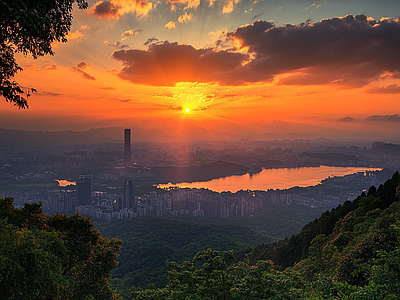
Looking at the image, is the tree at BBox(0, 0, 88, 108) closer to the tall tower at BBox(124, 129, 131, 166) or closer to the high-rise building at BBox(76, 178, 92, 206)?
the high-rise building at BBox(76, 178, 92, 206)

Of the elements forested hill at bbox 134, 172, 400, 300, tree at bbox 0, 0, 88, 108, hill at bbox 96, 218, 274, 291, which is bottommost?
hill at bbox 96, 218, 274, 291

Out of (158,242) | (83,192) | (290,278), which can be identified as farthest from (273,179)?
(290,278)

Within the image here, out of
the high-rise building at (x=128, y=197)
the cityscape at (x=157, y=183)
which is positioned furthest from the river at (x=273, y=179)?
the high-rise building at (x=128, y=197)

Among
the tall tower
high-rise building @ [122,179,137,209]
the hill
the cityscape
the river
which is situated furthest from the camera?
the tall tower

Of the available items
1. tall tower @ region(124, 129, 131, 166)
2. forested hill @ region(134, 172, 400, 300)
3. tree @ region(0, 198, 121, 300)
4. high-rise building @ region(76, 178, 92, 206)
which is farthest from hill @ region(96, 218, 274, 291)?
tall tower @ region(124, 129, 131, 166)

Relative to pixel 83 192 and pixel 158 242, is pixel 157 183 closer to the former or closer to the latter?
pixel 83 192
